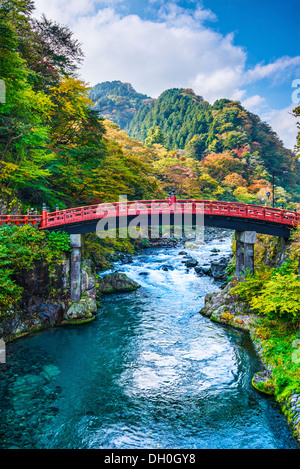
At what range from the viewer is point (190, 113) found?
98.1 meters

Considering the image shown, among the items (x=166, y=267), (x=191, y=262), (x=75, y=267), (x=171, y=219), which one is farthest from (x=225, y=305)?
(x=191, y=262)

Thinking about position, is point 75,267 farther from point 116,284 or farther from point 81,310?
point 116,284

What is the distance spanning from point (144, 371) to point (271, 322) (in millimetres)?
7354

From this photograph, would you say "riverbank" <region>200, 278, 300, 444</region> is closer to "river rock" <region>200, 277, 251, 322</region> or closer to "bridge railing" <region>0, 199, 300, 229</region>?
"river rock" <region>200, 277, 251, 322</region>

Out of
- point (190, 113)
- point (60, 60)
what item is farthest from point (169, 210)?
point (190, 113)

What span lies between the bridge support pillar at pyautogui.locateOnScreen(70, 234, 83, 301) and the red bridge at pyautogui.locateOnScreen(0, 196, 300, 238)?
0.64 m

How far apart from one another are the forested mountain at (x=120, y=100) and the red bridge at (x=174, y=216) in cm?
12714

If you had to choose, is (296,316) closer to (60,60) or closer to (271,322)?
(271,322)

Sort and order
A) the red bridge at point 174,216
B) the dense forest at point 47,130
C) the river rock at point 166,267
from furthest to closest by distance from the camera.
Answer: the river rock at point 166,267 → the red bridge at point 174,216 → the dense forest at point 47,130

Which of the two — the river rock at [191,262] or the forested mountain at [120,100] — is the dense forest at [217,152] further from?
the forested mountain at [120,100]

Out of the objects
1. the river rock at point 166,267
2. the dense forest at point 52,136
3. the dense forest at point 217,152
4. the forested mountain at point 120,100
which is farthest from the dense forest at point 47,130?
the forested mountain at point 120,100

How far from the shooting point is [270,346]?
14.5m

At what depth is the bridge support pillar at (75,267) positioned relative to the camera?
19.7 metres

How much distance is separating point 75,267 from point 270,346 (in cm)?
1242
